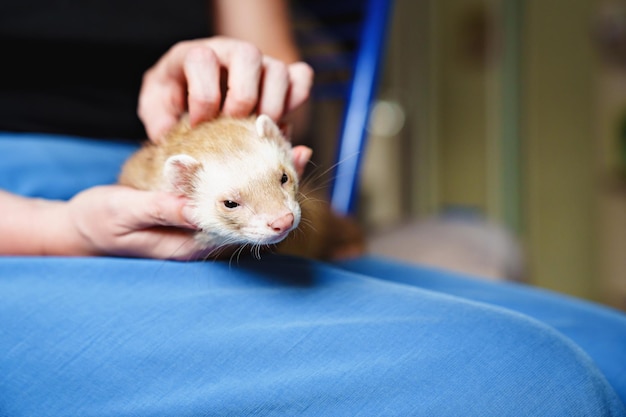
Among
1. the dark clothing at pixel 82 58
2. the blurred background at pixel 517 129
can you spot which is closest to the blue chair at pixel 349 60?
the dark clothing at pixel 82 58

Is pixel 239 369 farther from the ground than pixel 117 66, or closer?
closer

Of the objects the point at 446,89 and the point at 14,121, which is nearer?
the point at 14,121

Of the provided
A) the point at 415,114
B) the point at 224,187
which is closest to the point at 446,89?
the point at 415,114

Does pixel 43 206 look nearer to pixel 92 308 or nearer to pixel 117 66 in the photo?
pixel 92 308

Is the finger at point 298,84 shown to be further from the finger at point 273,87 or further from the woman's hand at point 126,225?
the woman's hand at point 126,225

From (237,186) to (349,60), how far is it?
99cm

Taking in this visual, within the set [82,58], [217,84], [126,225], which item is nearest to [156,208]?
[126,225]

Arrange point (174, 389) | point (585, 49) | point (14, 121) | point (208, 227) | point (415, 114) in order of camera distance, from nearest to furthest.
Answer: point (174, 389)
point (208, 227)
point (14, 121)
point (585, 49)
point (415, 114)

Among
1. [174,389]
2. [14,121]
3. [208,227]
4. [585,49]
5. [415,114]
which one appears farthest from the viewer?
[415,114]

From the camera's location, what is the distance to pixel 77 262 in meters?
0.54

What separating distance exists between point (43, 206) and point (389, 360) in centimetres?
36

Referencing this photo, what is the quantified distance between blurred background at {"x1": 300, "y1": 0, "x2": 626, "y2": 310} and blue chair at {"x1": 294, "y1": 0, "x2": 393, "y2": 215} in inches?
25.6

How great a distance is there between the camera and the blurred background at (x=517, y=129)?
2463 mm

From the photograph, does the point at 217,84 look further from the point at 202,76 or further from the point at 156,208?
the point at 156,208
